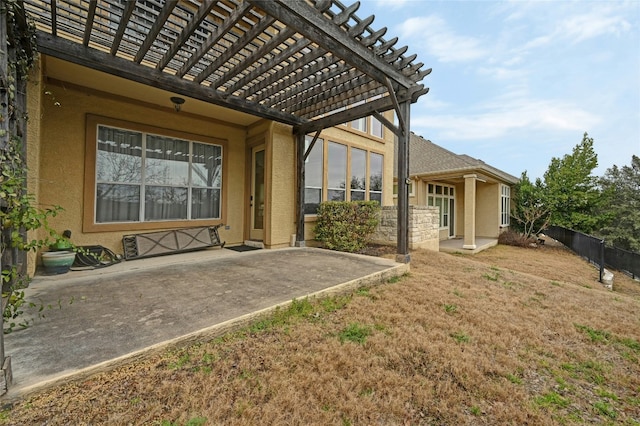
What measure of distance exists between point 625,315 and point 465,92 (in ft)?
71.6

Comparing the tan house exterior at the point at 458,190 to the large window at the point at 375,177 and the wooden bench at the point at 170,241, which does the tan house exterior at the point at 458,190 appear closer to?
the large window at the point at 375,177

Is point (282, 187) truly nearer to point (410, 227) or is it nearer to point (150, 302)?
point (410, 227)

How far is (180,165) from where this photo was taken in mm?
5746

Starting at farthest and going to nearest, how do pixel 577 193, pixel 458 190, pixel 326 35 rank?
1. pixel 458 190
2. pixel 577 193
3. pixel 326 35

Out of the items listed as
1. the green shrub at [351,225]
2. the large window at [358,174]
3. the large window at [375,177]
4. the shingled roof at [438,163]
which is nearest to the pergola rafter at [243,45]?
the green shrub at [351,225]

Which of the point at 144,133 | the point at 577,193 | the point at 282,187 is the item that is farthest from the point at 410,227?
the point at 577,193

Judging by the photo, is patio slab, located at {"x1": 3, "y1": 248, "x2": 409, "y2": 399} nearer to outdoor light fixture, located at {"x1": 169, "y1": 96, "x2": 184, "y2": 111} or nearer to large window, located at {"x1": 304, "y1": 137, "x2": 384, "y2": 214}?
large window, located at {"x1": 304, "y1": 137, "x2": 384, "y2": 214}

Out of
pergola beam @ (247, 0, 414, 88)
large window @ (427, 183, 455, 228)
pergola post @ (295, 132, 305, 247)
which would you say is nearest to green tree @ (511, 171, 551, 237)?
large window @ (427, 183, 455, 228)

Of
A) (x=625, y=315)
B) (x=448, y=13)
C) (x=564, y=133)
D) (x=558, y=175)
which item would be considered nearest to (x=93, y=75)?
(x=625, y=315)

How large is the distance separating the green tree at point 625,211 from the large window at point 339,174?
1267cm

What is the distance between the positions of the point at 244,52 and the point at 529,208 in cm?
1540

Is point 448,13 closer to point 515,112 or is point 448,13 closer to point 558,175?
point 558,175

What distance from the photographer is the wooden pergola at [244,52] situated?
2.92 meters

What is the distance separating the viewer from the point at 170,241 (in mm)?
5398
